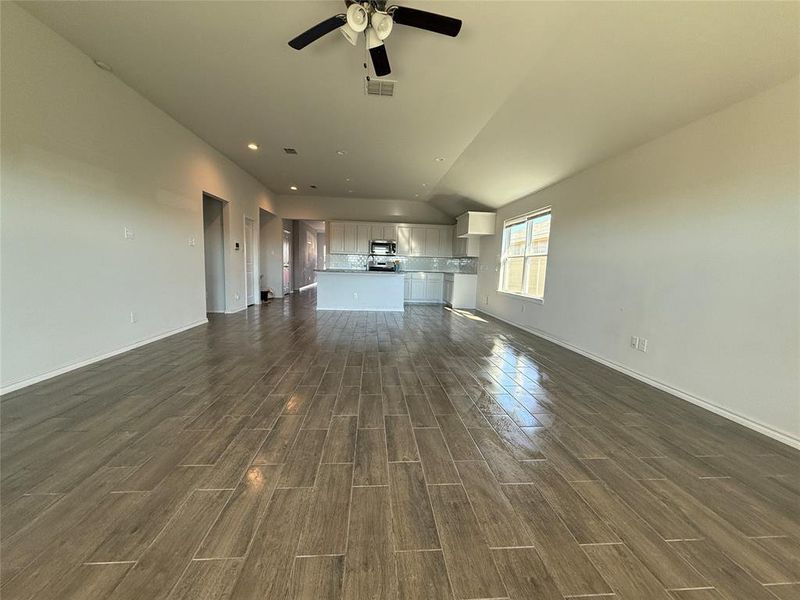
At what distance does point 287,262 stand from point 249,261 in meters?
2.93

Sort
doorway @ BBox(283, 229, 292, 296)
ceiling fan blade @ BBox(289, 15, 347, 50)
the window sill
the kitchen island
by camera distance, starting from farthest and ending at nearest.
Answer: doorway @ BBox(283, 229, 292, 296) → the kitchen island → the window sill → ceiling fan blade @ BBox(289, 15, 347, 50)

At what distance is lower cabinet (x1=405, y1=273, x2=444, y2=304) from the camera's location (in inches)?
349

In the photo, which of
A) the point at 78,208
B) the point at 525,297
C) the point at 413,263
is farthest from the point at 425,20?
the point at 413,263

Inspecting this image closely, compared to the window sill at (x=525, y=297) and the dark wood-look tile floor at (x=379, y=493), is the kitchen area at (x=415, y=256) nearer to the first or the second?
the window sill at (x=525, y=297)

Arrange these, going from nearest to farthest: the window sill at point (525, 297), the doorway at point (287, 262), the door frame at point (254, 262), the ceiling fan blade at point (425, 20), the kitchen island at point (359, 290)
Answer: the ceiling fan blade at point (425, 20) < the window sill at point (525, 297) < the door frame at point (254, 262) < the kitchen island at point (359, 290) < the doorway at point (287, 262)

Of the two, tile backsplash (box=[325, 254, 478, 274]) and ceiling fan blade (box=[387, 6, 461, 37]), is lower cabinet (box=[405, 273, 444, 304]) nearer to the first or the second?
tile backsplash (box=[325, 254, 478, 274])

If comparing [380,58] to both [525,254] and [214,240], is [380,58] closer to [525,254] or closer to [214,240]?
[525,254]

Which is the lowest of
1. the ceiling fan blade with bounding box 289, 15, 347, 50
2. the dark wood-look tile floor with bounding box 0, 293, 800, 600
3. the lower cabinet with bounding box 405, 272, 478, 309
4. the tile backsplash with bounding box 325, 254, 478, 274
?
the dark wood-look tile floor with bounding box 0, 293, 800, 600

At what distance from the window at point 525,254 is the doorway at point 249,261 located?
5550 mm

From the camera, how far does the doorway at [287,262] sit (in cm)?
941

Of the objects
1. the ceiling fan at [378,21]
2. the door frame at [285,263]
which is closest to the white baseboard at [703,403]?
the ceiling fan at [378,21]

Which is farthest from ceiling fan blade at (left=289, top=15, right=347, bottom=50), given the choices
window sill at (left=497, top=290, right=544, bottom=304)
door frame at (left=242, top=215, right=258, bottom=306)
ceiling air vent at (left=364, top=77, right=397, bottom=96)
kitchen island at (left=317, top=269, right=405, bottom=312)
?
door frame at (left=242, top=215, right=258, bottom=306)

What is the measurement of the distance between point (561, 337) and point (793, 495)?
3004 millimetres

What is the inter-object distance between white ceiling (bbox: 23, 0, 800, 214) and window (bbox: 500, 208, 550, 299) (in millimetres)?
1111
